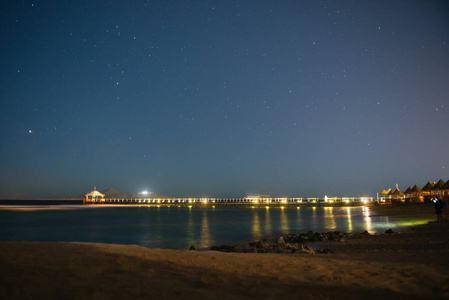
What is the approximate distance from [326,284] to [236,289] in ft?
5.81

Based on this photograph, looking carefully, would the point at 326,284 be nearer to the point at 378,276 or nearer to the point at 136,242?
the point at 378,276

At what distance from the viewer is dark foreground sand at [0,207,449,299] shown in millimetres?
4742

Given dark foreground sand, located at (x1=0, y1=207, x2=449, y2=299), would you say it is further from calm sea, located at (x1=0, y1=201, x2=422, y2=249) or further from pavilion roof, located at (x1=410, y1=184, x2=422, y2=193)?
pavilion roof, located at (x1=410, y1=184, x2=422, y2=193)

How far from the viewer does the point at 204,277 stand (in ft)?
18.7

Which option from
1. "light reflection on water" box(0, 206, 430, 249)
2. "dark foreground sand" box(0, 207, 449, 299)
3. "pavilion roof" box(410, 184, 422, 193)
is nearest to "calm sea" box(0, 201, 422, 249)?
"light reflection on water" box(0, 206, 430, 249)

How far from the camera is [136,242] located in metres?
21.0

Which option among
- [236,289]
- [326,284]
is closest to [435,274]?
[326,284]

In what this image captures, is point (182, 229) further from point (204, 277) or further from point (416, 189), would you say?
point (416, 189)

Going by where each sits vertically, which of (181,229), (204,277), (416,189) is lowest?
(181,229)

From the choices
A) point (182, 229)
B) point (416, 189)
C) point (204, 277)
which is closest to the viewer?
point (204, 277)

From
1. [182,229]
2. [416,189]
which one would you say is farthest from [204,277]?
[416,189]

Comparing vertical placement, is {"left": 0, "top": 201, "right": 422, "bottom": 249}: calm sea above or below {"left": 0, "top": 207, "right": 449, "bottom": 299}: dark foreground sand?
below

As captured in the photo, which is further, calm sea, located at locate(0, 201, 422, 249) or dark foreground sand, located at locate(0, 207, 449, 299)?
calm sea, located at locate(0, 201, 422, 249)

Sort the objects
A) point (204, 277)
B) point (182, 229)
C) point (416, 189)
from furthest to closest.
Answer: point (416, 189), point (182, 229), point (204, 277)
